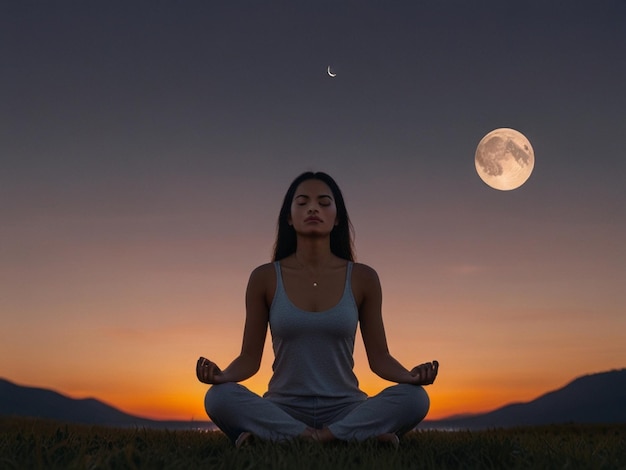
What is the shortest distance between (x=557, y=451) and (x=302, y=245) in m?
3.27

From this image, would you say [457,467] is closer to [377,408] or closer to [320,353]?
[377,408]

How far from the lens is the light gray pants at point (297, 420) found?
6961 millimetres

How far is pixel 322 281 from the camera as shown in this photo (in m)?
7.93

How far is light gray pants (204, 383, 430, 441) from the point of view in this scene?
696cm

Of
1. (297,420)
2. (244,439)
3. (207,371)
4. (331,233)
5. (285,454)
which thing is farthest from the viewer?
(331,233)

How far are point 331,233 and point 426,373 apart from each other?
2126mm

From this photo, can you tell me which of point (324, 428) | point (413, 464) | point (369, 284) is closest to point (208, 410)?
point (324, 428)

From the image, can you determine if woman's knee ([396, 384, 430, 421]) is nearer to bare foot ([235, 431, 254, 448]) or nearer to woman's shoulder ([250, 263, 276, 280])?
bare foot ([235, 431, 254, 448])

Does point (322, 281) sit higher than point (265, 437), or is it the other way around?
point (322, 281)

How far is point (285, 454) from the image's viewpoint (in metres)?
5.81

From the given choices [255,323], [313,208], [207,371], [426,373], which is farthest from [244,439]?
[313,208]

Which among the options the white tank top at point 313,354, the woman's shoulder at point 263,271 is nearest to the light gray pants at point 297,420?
the white tank top at point 313,354

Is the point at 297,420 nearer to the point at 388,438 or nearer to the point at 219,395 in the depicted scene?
the point at 219,395

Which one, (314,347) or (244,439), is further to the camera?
(314,347)
